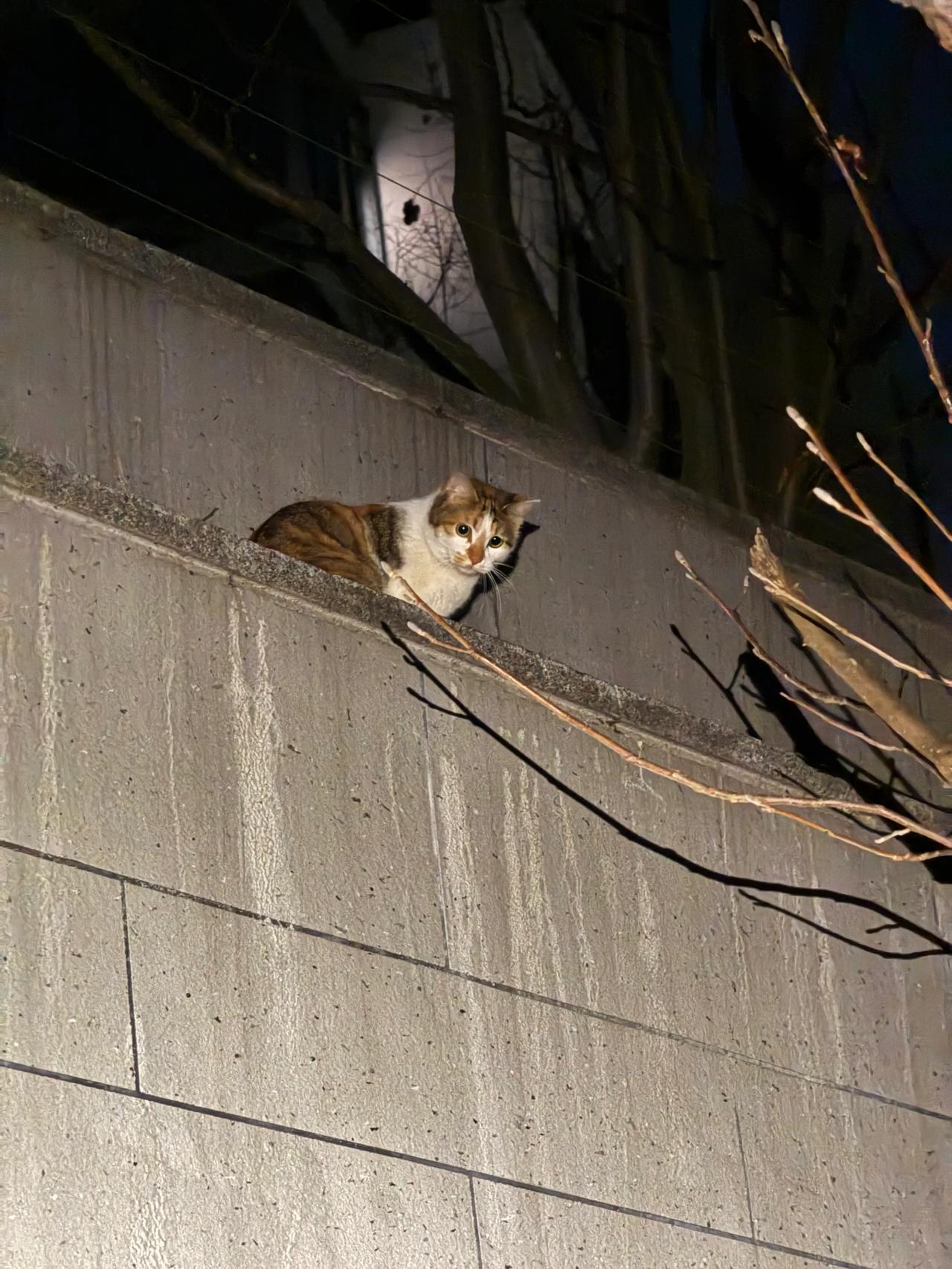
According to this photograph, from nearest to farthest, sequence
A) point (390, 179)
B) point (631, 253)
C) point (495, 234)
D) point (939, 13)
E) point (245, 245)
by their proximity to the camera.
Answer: point (939, 13)
point (245, 245)
point (390, 179)
point (495, 234)
point (631, 253)

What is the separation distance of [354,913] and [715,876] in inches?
52.9

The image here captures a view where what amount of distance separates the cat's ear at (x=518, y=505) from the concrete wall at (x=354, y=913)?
1.05 feet

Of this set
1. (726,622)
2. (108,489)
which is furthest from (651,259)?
(108,489)

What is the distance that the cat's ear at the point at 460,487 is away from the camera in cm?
541

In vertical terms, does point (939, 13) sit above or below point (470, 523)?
above

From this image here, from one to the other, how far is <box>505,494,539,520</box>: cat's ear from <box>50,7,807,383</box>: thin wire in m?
0.68

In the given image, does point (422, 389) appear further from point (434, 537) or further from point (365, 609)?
point (365, 609)

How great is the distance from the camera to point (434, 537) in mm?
5383

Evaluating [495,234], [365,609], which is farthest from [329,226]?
[365,609]

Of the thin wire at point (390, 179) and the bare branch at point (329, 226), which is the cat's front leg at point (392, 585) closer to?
the bare branch at point (329, 226)

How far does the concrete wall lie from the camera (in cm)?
376

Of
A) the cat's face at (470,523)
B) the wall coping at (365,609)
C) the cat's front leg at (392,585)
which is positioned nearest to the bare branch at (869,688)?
the wall coping at (365,609)

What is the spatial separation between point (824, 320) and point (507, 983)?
2702mm

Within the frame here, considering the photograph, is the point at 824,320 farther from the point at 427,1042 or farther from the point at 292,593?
the point at 427,1042
